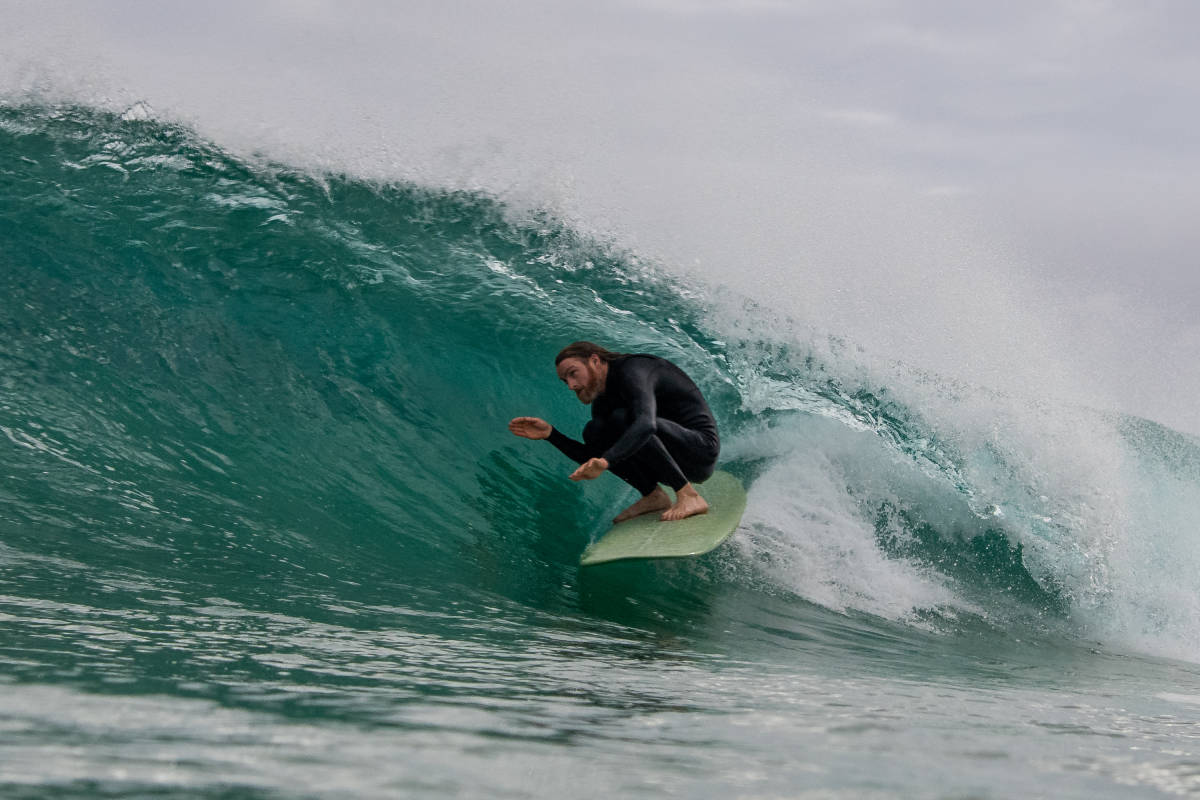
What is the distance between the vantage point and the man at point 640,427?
13.8ft

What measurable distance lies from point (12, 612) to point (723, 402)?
16.4 ft

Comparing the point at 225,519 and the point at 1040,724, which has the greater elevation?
the point at 1040,724

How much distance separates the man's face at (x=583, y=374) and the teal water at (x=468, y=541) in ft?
2.80

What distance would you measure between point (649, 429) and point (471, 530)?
109 centimetres

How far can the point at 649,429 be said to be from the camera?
13.6 ft

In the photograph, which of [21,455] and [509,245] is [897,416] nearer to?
[509,245]

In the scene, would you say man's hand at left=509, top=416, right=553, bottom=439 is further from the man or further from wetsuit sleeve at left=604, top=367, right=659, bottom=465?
wetsuit sleeve at left=604, top=367, right=659, bottom=465

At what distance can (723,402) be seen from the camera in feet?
21.8

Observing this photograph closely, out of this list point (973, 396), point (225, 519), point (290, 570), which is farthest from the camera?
point (973, 396)

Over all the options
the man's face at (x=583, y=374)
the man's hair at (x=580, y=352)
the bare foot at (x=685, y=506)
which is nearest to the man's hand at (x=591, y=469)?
the man's face at (x=583, y=374)

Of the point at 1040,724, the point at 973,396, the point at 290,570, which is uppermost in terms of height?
the point at 973,396

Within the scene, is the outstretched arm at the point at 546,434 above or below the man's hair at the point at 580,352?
below

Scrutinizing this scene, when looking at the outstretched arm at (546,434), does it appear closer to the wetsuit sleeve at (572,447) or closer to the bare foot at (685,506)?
the wetsuit sleeve at (572,447)

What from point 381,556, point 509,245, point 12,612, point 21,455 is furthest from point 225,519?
point 509,245
